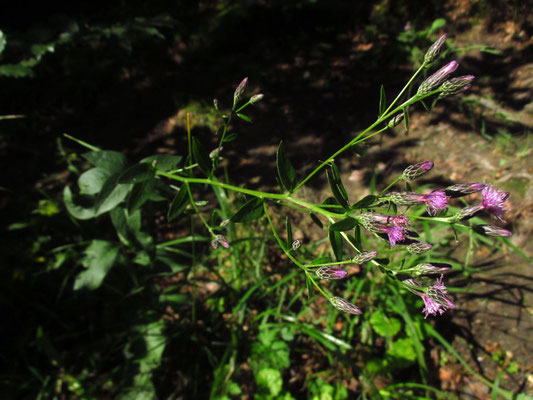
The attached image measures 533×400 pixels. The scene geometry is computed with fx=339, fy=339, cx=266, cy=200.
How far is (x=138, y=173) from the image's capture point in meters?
1.16

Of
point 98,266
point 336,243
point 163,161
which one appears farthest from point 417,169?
point 98,266

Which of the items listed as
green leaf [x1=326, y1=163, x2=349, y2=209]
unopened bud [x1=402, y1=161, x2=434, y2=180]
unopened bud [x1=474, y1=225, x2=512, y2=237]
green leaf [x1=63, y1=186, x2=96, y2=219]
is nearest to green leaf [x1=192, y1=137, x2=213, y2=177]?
green leaf [x1=326, y1=163, x2=349, y2=209]

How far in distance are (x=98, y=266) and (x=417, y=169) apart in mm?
1398

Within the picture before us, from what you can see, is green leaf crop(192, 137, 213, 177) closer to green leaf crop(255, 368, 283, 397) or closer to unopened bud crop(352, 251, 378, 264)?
unopened bud crop(352, 251, 378, 264)

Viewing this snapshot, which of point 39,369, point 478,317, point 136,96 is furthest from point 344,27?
point 39,369

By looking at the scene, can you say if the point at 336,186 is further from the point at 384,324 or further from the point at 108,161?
the point at 384,324

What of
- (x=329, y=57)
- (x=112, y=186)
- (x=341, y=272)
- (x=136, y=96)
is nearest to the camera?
(x=341, y=272)

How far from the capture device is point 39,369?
208 cm

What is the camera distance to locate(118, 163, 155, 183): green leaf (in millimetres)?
1126

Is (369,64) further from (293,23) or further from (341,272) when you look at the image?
(341,272)

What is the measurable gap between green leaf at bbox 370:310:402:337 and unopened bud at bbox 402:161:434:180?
1.19 metres

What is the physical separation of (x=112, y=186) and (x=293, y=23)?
3996mm

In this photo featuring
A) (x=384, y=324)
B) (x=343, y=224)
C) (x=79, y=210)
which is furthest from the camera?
(x=384, y=324)

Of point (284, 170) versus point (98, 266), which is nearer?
point (284, 170)
